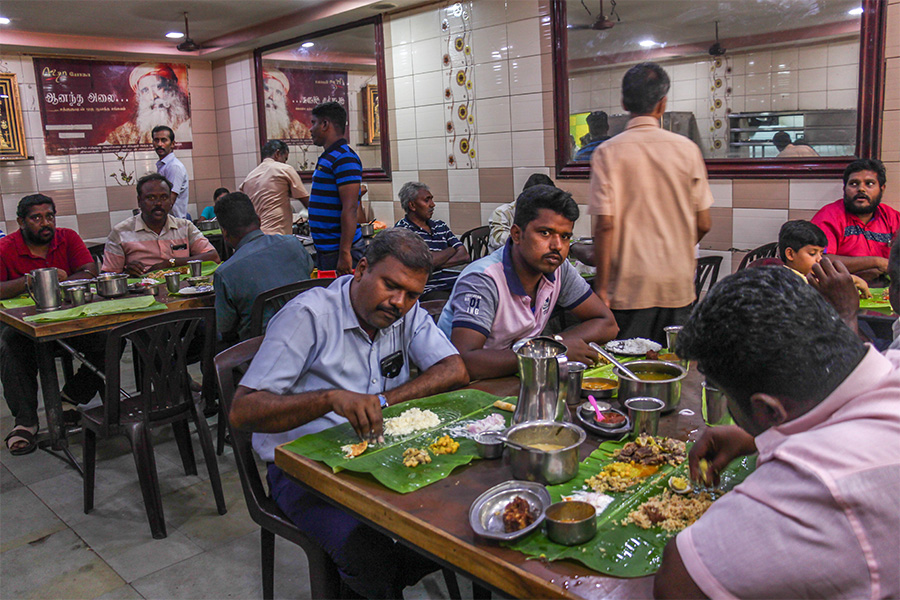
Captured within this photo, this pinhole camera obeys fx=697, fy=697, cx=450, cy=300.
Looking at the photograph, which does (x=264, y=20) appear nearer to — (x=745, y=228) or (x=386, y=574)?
(x=745, y=228)

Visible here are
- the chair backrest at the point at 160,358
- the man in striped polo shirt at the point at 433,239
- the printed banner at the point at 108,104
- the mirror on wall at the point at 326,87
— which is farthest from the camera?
the printed banner at the point at 108,104

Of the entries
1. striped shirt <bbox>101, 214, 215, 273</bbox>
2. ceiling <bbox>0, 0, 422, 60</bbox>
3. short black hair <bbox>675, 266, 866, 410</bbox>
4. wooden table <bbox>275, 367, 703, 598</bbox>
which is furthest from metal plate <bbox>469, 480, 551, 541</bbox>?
ceiling <bbox>0, 0, 422, 60</bbox>

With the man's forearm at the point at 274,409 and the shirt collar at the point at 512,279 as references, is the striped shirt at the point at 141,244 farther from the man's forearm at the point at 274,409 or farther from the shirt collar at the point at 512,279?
the man's forearm at the point at 274,409

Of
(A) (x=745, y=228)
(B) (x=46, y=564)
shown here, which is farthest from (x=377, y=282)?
(A) (x=745, y=228)

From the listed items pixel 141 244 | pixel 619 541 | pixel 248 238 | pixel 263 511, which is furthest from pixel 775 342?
pixel 141 244

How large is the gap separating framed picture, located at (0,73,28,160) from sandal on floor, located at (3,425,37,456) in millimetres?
4862

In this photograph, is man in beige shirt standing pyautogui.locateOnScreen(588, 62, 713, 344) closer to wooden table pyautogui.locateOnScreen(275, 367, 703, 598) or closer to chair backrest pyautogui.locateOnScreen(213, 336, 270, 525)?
wooden table pyautogui.locateOnScreen(275, 367, 703, 598)

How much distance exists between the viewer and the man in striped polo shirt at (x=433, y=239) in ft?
15.9

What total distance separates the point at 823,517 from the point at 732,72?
13.8 ft

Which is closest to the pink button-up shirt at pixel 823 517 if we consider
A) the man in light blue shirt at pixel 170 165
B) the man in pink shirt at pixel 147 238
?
the man in pink shirt at pixel 147 238

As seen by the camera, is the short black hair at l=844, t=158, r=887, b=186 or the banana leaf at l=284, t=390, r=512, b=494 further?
the short black hair at l=844, t=158, r=887, b=186

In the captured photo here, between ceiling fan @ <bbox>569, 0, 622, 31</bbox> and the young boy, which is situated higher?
ceiling fan @ <bbox>569, 0, 622, 31</bbox>

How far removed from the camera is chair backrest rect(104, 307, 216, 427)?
292 cm

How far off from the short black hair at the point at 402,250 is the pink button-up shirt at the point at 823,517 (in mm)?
1210
